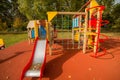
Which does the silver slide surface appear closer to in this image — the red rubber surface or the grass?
the red rubber surface

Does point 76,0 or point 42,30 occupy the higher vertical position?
point 76,0

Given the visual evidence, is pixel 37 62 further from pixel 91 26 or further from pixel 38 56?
pixel 91 26

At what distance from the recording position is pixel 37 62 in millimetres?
5828

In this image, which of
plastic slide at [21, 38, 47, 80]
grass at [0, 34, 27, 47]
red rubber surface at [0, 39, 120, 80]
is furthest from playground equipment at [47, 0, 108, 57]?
grass at [0, 34, 27, 47]

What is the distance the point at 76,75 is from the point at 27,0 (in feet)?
67.1

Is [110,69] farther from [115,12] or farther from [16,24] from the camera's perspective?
[16,24]

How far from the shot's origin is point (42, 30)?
9.43 meters

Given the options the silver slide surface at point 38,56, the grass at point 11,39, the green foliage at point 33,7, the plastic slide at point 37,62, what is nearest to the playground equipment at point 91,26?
the silver slide surface at point 38,56

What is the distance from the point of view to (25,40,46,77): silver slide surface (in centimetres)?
492

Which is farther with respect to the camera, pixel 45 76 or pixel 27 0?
pixel 27 0

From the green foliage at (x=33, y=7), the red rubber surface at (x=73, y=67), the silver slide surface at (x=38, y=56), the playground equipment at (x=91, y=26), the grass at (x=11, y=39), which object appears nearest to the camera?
the silver slide surface at (x=38, y=56)

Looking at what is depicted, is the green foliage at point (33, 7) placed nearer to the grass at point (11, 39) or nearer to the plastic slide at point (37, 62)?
the grass at point (11, 39)

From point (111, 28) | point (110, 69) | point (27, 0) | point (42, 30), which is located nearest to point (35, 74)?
point (110, 69)

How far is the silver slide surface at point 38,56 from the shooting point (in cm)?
492
